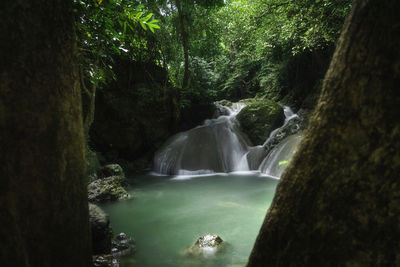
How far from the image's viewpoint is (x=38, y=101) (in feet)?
4.50

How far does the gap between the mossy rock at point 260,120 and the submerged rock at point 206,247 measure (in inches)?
287

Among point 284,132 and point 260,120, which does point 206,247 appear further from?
point 260,120

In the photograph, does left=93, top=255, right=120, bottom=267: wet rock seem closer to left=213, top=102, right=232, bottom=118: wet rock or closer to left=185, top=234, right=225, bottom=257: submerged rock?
left=185, top=234, right=225, bottom=257: submerged rock

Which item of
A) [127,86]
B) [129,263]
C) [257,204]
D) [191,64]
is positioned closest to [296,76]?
[191,64]

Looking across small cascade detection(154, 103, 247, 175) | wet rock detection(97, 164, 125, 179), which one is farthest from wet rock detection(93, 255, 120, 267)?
small cascade detection(154, 103, 247, 175)

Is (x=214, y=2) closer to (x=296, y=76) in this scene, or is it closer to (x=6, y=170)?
(x=6, y=170)

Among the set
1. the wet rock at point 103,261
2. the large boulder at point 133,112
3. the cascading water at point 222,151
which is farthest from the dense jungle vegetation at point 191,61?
the wet rock at point 103,261

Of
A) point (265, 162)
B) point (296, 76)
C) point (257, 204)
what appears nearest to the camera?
point (257, 204)

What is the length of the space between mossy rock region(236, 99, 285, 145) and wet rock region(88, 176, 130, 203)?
6177 mm

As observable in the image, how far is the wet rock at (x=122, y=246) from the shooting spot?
11.9ft

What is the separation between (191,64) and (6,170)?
13.2 metres

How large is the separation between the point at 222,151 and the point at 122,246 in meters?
7.22

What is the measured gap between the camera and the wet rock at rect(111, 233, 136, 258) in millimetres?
3641

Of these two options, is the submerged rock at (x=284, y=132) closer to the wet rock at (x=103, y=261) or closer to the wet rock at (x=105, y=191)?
the wet rock at (x=105, y=191)
